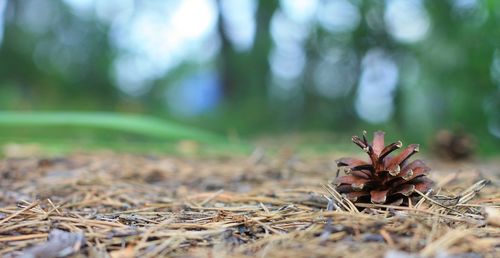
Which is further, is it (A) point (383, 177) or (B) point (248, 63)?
(B) point (248, 63)

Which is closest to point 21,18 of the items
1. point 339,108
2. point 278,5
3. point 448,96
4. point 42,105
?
point 42,105

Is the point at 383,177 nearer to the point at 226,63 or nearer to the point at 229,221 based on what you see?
the point at 229,221

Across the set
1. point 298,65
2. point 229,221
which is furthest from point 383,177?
point 298,65

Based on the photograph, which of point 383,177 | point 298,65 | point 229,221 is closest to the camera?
point 229,221

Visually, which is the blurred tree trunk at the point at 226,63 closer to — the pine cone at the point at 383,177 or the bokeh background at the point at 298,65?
the bokeh background at the point at 298,65

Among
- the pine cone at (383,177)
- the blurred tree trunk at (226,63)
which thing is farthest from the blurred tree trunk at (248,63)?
the pine cone at (383,177)

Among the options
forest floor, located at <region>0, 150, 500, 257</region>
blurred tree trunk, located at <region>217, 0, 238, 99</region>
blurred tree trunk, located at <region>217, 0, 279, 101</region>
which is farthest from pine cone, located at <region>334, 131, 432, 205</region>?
blurred tree trunk, located at <region>217, 0, 238, 99</region>

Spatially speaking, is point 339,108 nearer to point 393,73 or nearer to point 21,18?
point 393,73
